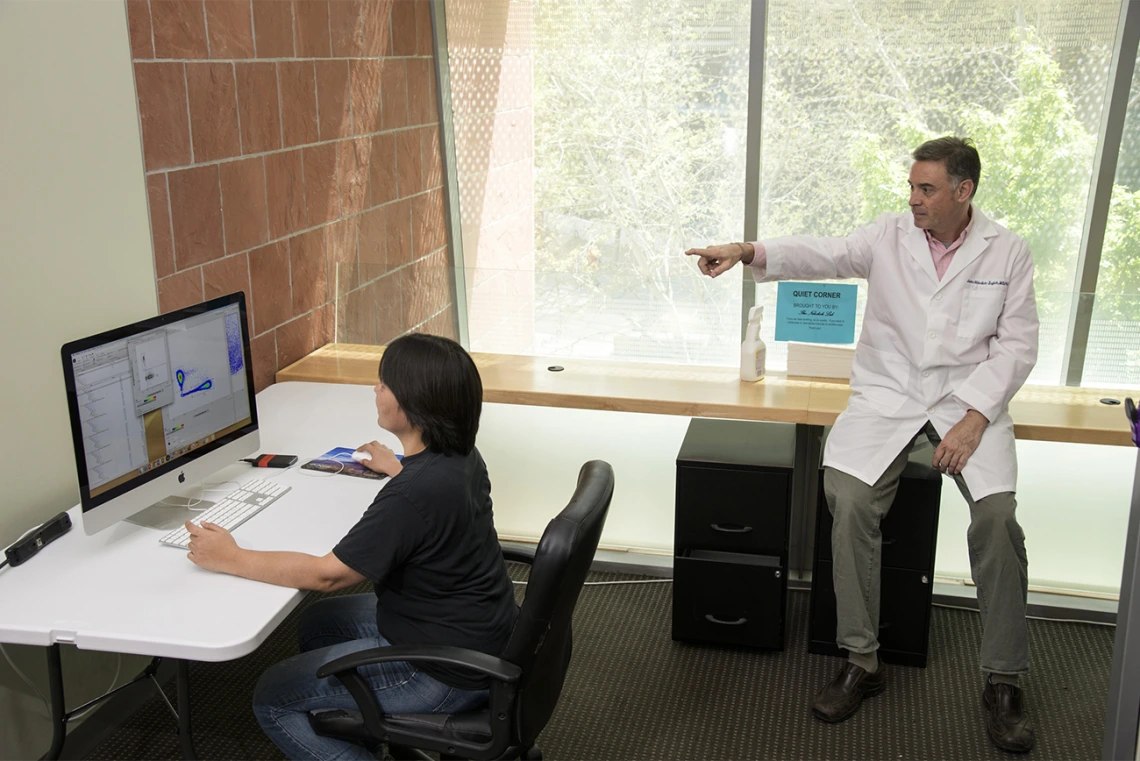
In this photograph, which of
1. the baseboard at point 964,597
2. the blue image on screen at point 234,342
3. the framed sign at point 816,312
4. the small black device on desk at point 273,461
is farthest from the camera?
the baseboard at point 964,597

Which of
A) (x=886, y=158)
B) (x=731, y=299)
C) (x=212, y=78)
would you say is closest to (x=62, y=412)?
(x=212, y=78)

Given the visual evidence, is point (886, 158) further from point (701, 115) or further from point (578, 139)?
point (578, 139)

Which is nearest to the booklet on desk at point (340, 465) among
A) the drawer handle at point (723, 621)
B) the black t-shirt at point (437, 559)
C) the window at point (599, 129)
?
the black t-shirt at point (437, 559)

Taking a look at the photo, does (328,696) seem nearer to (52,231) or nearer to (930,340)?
(52,231)

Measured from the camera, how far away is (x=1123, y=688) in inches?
60.6

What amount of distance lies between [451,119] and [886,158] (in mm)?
1717

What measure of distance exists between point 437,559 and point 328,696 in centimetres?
36

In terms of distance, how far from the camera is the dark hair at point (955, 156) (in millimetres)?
2527

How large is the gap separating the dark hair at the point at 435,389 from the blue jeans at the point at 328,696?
0.43m

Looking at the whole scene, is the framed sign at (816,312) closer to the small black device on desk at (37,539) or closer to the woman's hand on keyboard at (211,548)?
the woman's hand on keyboard at (211,548)

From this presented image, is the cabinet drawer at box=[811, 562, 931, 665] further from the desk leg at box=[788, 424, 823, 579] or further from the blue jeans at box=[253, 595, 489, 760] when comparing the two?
the blue jeans at box=[253, 595, 489, 760]

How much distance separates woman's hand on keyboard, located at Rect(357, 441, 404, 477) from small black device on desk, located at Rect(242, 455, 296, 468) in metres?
0.19

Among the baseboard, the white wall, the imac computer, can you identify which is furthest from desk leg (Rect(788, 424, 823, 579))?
the white wall

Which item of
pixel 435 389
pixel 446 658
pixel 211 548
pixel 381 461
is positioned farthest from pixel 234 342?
pixel 446 658
